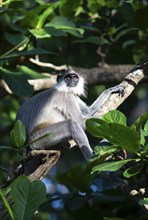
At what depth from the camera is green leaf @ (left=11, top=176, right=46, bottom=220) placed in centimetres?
307

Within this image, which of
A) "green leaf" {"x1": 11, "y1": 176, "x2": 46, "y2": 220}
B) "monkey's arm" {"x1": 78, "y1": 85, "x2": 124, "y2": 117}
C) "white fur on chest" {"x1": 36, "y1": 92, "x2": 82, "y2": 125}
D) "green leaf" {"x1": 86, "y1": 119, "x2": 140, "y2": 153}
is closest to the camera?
"green leaf" {"x1": 11, "y1": 176, "x2": 46, "y2": 220}

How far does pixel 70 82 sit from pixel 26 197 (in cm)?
331

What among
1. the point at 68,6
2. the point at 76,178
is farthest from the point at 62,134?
the point at 76,178

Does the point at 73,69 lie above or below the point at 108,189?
above

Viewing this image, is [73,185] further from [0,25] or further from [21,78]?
[0,25]

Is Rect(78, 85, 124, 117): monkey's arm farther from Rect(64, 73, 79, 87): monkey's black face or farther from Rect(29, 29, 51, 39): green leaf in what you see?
Rect(29, 29, 51, 39): green leaf

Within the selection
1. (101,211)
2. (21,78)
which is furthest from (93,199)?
(21,78)

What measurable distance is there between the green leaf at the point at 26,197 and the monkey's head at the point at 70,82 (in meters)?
3.16

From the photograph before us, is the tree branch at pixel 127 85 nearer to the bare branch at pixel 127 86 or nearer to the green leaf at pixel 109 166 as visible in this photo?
the bare branch at pixel 127 86

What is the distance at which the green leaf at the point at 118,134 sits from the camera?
324 cm

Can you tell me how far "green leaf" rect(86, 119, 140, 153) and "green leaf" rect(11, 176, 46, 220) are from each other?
1.36ft

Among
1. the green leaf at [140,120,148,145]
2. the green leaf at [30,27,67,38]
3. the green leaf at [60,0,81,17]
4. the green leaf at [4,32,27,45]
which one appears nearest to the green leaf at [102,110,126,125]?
the green leaf at [140,120,148,145]

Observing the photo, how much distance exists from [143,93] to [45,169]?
276 inches

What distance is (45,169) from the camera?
13.3ft
